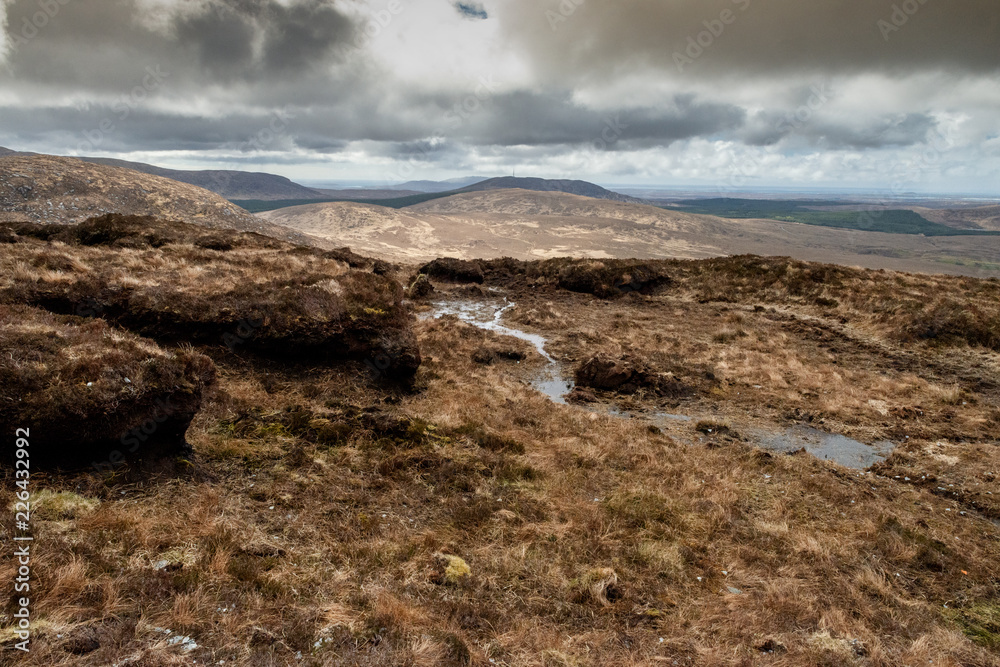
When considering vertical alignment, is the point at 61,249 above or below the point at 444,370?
above

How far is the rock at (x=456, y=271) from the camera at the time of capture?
36594 mm

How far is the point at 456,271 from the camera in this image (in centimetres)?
3684

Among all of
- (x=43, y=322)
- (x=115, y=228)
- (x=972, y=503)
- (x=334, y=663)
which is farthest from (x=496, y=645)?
(x=115, y=228)

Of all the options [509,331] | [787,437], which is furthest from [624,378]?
[509,331]

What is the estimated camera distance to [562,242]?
16438cm

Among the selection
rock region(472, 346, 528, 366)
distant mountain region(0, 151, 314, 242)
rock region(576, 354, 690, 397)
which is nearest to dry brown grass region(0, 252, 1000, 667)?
rock region(576, 354, 690, 397)

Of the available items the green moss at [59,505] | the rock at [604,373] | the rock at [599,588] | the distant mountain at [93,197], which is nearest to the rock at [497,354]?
the rock at [604,373]

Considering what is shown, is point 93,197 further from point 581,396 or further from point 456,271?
point 581,396

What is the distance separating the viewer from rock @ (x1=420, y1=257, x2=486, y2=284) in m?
36.6

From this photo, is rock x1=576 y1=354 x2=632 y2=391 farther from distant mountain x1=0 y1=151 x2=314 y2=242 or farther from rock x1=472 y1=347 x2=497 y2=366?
distant mountain x1=0 y1=151 x2=314 y2=242

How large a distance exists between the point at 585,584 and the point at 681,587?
148 cm

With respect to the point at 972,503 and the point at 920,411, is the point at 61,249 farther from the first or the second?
the point at 920,411

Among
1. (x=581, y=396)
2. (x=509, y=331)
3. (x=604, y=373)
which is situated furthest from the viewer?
(x=509, y=331)

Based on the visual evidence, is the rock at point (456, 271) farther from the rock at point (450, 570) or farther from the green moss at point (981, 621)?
the green moss at point (981, 621)
